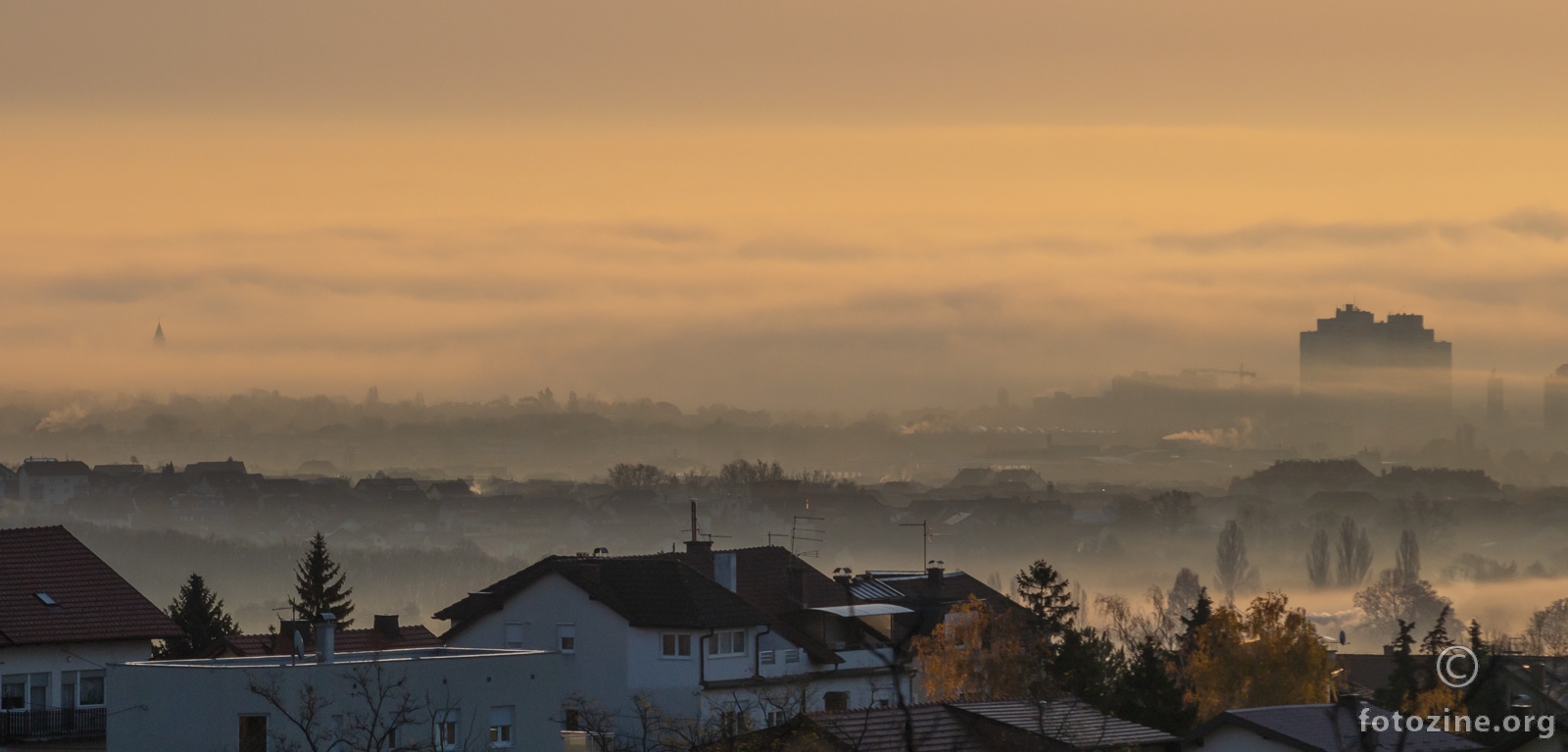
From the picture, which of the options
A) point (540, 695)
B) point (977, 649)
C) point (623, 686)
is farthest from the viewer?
point (977, 649)

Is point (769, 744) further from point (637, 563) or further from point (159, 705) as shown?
point (637, 563)

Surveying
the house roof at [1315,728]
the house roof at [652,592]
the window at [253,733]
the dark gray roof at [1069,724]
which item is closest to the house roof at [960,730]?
the dark gray roof at [1069,724]

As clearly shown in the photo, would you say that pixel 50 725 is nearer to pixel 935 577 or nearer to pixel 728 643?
pixel 728 643

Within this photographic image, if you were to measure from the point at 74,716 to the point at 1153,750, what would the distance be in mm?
30844

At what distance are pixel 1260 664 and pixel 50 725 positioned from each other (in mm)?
51150

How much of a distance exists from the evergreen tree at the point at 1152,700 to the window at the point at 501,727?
2090 centimetres

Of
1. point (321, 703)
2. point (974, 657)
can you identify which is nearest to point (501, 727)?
point (321, 703)

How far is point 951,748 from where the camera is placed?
4425cm

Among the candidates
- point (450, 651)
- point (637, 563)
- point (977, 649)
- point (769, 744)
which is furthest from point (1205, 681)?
point (769, 744)

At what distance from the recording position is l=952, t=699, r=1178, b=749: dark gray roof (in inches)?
1852

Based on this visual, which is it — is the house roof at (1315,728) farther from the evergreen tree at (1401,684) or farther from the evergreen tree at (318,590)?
the evergreen tree at (318,590)

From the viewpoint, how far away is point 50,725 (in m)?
62.9

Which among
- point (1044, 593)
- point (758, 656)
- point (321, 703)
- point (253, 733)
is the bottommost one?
point (253, 733)

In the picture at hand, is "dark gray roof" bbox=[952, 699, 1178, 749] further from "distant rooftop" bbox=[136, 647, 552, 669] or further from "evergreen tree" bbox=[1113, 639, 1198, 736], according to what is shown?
"evergreen tree" bbox=[1113, 639, 1198, 736]
